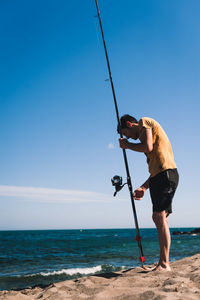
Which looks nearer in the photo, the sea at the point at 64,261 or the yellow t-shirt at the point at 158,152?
the yellow t-shirt at the point at 158,152

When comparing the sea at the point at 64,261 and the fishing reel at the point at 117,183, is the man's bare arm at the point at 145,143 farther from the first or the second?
the sea at the point at 64,261

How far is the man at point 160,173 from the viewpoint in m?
3.06

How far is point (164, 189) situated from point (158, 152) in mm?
481

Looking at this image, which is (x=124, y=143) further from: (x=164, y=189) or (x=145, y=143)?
(x=164, y=189)

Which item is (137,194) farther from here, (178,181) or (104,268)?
(104,268)

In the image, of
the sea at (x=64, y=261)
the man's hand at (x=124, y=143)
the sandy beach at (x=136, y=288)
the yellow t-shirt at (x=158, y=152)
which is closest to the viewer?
the sandy beach at (x=136, y=288)

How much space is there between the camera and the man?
10.0ft

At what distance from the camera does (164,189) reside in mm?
3072

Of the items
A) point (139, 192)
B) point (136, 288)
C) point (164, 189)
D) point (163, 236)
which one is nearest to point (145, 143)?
point (164, 189)

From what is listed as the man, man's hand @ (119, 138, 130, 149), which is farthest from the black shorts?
man's hand @ (119, 138, 130, 149)

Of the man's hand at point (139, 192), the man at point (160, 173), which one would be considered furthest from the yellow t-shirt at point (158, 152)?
the man's hand at point (139, 192)

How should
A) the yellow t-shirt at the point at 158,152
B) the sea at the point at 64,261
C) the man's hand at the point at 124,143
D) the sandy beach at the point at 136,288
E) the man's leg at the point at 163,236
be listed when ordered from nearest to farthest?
the sandy beach at the point at 136,288, the man's leg at the point at 163,236, the yellow t-shirt at the point at 158,152, the man's hand at the point at 124,143, the sea at the point at 64,261

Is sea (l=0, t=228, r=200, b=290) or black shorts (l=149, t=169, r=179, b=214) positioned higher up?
black shorts (l=149, t=169, r=179, b=214)

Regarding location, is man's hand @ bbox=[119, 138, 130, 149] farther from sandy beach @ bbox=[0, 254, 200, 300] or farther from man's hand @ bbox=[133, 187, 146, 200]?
sandy beach @ bbox=[0, 254, 200, 300]
